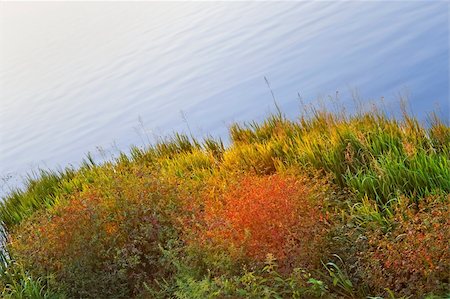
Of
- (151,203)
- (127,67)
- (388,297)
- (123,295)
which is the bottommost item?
(388,297)

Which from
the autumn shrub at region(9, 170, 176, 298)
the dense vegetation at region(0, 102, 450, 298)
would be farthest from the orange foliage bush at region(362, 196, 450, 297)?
the autumn shrub at region(9, 170, 176, 298)

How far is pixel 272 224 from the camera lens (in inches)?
176

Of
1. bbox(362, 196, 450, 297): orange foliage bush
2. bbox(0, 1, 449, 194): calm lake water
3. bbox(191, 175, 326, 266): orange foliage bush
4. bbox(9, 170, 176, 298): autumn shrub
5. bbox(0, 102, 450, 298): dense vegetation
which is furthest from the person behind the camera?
bbox(0, 1, 449, 194): calm lake water

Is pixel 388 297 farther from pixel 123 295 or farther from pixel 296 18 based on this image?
pixel 296 18

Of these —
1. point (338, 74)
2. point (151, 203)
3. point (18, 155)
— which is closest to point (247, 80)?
point (338, 74)

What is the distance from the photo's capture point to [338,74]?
1084cm

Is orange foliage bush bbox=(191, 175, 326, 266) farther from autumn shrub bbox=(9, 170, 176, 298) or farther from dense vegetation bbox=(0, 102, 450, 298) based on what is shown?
autumn shrub bbox=(9, 170, 176, 298)

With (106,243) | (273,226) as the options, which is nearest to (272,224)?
(273,226)

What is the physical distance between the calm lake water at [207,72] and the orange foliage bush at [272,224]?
2.68m

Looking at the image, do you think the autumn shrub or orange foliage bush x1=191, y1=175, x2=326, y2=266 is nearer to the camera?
orange foliage bush x1=191, y1=175, x2=326, y2=266

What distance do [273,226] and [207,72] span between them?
Result: 943cm

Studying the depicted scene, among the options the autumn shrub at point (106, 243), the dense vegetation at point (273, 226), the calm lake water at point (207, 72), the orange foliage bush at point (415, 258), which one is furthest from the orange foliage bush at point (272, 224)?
the calm lake water at point (207, 72)

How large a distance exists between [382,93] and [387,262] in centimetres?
582

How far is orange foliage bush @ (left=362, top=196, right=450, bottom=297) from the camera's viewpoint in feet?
12.8
